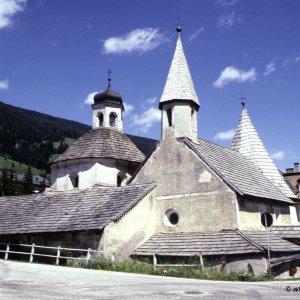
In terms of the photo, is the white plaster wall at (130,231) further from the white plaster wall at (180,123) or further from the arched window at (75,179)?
the arched window at (75,179)

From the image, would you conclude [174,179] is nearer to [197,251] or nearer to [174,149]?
[174,149]

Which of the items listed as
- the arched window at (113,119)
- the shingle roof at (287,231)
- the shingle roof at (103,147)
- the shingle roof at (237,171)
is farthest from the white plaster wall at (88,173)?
the shingle roof at (287,231)

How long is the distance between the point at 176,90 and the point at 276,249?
1230 cm

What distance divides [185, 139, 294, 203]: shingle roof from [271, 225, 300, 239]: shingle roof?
199 cm

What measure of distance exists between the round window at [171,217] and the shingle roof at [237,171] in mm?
3693

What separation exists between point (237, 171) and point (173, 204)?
5.12m

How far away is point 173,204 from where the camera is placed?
1069 inches

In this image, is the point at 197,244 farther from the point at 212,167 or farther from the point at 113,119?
the point at 113,119

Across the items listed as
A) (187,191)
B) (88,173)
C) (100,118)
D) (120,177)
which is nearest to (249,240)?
(187,191)

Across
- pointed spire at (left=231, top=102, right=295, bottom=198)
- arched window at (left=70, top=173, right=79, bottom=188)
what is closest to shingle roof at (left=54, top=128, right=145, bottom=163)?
arched window at (left=70, top=173, right=79, bottom=188)

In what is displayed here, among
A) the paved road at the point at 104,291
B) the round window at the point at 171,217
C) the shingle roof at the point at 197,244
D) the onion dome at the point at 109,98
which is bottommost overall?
the paved road at the point at 104,291

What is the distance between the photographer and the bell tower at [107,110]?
119ft

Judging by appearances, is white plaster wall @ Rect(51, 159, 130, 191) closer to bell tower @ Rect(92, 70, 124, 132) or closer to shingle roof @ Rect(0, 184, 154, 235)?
shingle roof @ Rect(0, 184, 154, 235)

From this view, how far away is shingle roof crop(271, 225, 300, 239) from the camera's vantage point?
26422 mm
